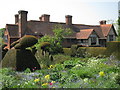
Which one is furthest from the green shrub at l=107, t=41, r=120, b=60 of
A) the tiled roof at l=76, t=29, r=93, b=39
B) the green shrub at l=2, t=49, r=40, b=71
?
the tiled roof at l=76, t=29, r=93, b=39

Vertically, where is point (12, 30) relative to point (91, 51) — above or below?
above

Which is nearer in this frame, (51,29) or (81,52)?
(81,52)

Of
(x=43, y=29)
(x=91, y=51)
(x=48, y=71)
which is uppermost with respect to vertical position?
(x=43, y=29)

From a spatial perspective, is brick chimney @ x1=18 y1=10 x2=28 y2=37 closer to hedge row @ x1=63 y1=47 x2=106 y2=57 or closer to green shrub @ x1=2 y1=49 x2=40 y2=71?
hedge row @ x1=63 y1=47 x2=106 y2=57

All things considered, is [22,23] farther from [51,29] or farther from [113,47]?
[113,47]

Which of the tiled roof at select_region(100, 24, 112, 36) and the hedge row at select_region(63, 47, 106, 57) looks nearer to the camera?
the hedge row at select_region(63, 47, 106, 57)

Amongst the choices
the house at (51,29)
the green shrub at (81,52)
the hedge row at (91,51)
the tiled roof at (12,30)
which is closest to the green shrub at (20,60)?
the hedge row at (91,51)

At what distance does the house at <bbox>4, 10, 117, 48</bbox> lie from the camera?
3050cm

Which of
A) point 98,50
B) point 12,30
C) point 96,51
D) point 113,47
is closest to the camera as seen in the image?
point 113,47

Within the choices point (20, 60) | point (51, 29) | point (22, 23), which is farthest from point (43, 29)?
point (20, 60)

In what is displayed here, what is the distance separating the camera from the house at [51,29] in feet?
100

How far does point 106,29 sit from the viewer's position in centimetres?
4066

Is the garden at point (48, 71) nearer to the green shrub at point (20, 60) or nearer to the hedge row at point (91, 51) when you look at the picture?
the green shrub at point (20, 60)

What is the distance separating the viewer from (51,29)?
34.4 metres
